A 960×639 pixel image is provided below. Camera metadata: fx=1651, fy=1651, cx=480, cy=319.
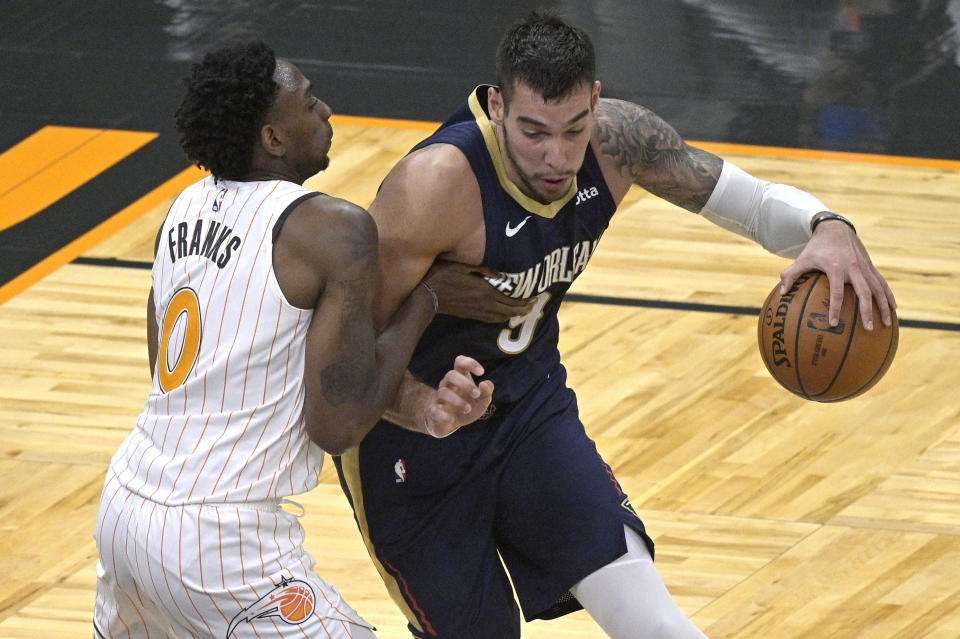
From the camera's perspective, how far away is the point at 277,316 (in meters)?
3.14

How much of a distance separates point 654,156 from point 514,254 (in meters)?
0.51

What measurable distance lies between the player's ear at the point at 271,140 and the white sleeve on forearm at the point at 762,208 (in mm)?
1199

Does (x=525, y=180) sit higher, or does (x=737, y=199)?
(x=525, y=180)

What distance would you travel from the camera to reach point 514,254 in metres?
3.62

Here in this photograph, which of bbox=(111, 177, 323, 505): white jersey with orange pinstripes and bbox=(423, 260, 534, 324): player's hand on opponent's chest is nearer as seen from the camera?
bbox=(111, 177, 323, 505): white jersey with orange pinstripes

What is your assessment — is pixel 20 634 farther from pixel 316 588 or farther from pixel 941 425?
pixel 941 425

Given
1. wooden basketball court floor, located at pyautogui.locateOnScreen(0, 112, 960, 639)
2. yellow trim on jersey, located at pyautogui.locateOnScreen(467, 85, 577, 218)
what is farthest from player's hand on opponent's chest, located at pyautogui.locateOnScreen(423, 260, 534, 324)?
wooden basketball court floor, located at pyautogui.locateOnScreen(0, 112, 960, 639)

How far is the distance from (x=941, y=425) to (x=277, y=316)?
3.28 metres

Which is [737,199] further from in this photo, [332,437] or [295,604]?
[295,604]

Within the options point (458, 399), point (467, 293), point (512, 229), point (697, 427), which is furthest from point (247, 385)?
point (697, 427)

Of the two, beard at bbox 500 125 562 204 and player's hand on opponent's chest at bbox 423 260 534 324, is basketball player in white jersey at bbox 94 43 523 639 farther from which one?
beard at bbox 500 125 562 204

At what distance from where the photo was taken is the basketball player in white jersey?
3.14 metres

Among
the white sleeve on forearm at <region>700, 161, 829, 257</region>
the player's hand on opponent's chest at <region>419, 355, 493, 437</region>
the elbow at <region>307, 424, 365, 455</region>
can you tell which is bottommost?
the elbow at <region>307, 424, 365, 455</region>

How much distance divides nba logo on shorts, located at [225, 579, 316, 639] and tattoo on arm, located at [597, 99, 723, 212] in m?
1.30
